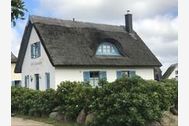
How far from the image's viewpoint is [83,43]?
77.3 feet

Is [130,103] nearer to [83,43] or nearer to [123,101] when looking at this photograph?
[123,101]

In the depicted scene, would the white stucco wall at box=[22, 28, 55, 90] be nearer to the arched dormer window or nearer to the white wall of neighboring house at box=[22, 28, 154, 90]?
→ the white wall of neighboring house at box=[22, 28, 154, 90]

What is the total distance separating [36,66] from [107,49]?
4985 millimetres

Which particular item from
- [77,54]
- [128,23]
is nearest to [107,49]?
[77,54]

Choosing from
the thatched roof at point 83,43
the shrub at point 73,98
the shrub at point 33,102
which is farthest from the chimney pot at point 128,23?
the shrub at point 73,98

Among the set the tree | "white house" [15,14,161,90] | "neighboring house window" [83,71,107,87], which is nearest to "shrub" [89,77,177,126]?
the tree

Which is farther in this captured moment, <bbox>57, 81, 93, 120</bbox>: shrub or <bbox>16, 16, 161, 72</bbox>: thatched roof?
<bbox>16, 16, 161, 72</bbox>: thatched roof

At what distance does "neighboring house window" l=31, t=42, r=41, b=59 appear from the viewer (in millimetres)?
22938

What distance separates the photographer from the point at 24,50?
84.2 ft

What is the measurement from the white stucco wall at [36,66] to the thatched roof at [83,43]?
63 cm

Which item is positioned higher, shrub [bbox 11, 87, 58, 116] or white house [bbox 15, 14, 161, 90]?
white house [bbox 15, 14, 161, 90]

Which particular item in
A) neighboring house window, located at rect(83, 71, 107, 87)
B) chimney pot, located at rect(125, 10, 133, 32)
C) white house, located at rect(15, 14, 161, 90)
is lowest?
neighboring house window, located at rect(83, 71, 107, 87)

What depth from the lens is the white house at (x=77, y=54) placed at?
2155cm

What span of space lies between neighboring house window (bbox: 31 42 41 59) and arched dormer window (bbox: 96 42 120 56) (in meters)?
3.86
